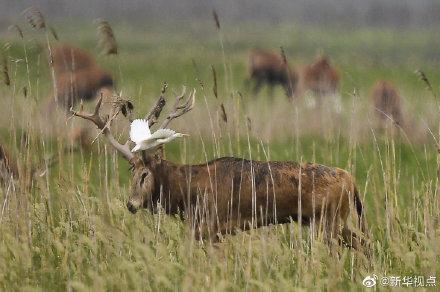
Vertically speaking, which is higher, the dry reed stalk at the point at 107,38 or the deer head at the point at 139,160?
the dry reed stalk at the point at 107,38

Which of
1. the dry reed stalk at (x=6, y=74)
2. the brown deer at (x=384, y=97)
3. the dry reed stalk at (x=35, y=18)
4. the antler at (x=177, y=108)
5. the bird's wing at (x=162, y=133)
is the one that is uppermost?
the dry reed stalk at (x=35, y=18)

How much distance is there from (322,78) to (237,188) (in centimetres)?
1440

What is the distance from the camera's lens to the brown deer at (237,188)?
281 inches

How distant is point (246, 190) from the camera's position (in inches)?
290

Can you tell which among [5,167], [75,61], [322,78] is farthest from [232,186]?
[322,78]

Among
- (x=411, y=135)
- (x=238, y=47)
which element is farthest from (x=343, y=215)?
(x=238, y=47)

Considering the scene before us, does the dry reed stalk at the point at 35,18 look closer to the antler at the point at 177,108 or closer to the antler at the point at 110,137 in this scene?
the antler at the point at 110,137

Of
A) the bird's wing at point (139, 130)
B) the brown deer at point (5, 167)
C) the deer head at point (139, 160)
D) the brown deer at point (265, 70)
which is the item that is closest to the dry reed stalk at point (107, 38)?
the deer head at point (139, 160)

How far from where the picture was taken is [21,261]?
591 cm

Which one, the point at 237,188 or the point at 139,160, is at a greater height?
the point at 139,160

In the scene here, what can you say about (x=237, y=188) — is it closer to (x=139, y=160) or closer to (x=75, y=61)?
(x=139, y=160)

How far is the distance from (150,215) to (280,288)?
6.16ft

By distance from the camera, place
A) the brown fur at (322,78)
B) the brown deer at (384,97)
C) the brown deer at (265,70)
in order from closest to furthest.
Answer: the brown deer at (384,97), the brown fur at (322,78), the brown deer at (265,70)

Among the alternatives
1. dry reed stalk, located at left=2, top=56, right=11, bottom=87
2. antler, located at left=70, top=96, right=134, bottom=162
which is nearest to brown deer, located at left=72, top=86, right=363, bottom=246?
antler, located at left=70, top=96, right=134, bottom=162
